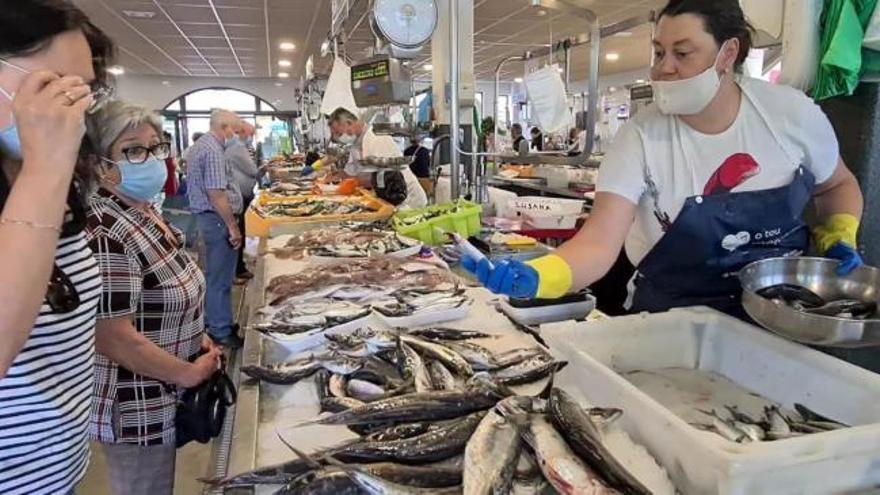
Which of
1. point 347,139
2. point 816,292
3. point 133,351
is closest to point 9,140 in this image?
point 133,351

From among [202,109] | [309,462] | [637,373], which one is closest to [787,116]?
[637,373]

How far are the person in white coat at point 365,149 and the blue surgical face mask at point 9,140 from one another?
129 inches

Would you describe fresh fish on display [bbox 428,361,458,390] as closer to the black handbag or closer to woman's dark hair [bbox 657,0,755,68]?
the black handbag

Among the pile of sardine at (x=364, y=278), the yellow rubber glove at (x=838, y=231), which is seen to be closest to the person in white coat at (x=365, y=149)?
the pile of sardine at (x=364, y=278)

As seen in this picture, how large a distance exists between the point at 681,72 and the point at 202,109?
19.6 metres

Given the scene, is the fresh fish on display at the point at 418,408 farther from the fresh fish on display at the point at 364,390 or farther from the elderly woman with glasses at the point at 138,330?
the elderly woman with glasses at the point at 138,330

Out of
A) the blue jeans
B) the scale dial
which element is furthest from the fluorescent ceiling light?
the scale dial

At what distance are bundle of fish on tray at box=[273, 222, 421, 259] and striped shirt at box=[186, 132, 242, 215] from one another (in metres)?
1.79

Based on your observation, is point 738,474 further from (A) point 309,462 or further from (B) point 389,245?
(B) point 389,245

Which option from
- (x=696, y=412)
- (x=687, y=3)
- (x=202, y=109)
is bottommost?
(x=696, y=412)

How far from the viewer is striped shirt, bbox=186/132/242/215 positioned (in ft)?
15.9

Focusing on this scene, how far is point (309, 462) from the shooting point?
3.47ft

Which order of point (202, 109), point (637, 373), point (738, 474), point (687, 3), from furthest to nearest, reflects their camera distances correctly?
point (202, 109), point (687, 3), point (637, 373), point (738, 474)

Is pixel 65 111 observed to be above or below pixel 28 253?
above
